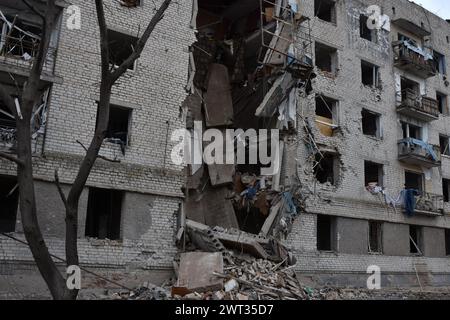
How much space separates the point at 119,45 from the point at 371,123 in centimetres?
1179

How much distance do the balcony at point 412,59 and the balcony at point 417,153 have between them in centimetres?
373

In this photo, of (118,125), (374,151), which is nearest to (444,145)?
(374,151)

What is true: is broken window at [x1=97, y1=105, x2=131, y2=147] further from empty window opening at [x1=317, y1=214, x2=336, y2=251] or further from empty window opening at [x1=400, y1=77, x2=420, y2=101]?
empty window opening at [x1=400, y1=77, x2=420, y2=101]

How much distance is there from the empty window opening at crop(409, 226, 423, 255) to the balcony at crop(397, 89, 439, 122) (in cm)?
525

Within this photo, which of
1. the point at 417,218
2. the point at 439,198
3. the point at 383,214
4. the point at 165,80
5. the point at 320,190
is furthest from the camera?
the point at 439,198

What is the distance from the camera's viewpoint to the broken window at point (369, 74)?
2006 cm

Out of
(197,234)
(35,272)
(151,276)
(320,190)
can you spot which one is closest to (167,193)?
(197,234)

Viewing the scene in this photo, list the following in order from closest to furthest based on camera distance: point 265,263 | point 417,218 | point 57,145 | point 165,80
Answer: point 57,145, point 265,263, point 165,80, point 417,218

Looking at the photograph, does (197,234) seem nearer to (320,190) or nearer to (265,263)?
(265,263)

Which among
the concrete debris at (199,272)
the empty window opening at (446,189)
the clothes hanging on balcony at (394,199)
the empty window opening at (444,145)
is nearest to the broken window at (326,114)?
the clothes hanging on balcony at (394,199)

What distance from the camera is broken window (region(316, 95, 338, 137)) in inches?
685

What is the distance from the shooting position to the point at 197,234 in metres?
12.5

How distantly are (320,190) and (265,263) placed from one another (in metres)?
5.10

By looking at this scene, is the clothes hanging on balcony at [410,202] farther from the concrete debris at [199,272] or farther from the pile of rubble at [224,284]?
the concrete debris at [199,272]
